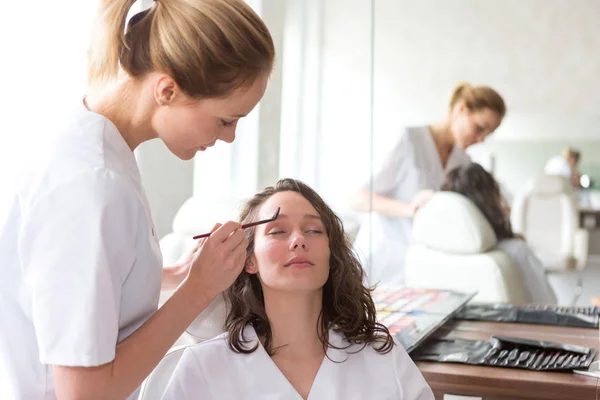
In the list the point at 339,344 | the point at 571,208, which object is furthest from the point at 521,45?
the point at 339,344

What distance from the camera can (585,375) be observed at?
4.38 feet

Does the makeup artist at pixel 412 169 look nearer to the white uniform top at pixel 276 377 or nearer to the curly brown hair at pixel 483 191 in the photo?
the curly brown hair at pixel 483 191

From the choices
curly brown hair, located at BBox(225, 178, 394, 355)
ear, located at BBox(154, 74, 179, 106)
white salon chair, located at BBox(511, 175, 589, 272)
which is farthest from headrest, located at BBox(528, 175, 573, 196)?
ear, located at BBox(154, 74, 179, 106)

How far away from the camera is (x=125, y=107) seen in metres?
0.93

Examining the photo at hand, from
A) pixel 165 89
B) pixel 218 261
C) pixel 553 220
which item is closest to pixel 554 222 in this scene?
pixel 553 220

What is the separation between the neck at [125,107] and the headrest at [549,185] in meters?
1.68

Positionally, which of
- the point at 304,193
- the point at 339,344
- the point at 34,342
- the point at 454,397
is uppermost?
the point at 304,193

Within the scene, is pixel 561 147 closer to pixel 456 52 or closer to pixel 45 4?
pixel 456 52

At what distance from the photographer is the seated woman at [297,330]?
1160mm

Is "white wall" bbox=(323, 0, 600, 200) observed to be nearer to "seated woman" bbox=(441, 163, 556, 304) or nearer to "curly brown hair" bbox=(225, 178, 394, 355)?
"seated woman" bbox=(441, 163, 556, 304)

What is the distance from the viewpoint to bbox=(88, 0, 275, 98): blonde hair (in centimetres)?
86

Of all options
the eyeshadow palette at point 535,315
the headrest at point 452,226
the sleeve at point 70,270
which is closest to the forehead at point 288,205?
the sleeve at point 70,270

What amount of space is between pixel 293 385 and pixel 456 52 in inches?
58.5

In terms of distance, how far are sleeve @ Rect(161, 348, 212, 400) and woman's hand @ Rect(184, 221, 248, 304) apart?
0.24 m
